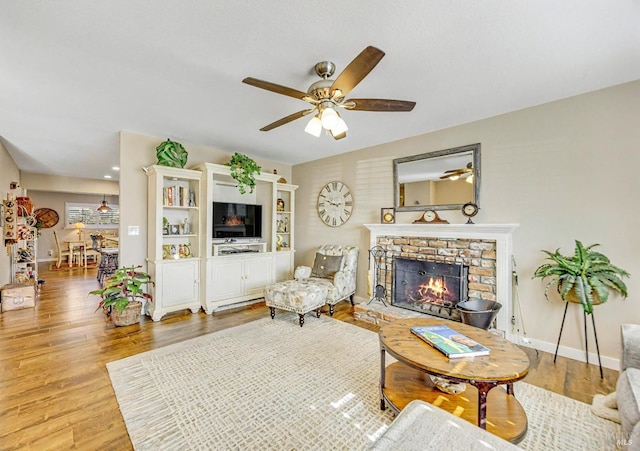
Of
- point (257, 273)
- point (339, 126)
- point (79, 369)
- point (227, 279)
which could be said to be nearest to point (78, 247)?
point (227, 279)

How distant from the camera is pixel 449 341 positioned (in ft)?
5.90

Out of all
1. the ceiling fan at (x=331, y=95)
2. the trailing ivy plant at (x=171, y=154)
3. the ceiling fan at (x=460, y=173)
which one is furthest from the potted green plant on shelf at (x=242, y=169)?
the ceiling fan at (x=460, y=173)

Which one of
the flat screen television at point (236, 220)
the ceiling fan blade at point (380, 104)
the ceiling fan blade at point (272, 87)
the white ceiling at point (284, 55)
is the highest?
the white ceiling at point (284, 55)

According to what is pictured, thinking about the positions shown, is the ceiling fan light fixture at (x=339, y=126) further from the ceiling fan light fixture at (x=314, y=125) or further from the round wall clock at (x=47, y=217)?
the round wall clock at (x=47, y=217)

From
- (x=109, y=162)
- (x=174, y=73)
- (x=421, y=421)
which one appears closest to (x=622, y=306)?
(x=421, y=421)

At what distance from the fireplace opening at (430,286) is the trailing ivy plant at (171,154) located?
10.7ft

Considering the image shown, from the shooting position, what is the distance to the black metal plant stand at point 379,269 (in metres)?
3.88

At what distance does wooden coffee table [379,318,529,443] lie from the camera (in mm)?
1449

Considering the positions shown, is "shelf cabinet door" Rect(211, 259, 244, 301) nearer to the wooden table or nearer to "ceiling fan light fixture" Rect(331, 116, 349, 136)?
"ceiling fan light fixture" Rect(331, 116, 349, 136)

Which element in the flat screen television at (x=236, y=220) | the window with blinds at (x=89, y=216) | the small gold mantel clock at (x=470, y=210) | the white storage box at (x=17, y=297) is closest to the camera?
the small gold mantel clock at (x=470, y=210)

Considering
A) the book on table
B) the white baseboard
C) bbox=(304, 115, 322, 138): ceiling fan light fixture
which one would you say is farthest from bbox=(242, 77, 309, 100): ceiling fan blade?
the white baseboard

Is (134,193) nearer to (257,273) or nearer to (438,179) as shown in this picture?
(257,273)

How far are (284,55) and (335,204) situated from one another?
292 centimetres

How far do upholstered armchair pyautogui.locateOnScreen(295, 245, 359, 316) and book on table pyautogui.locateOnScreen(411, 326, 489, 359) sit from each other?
6.25ft
